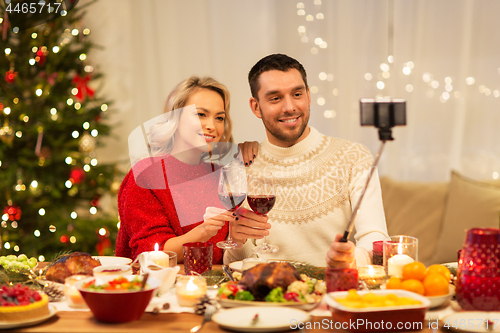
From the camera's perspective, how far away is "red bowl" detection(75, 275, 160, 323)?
1034mm

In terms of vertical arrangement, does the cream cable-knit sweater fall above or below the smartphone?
below

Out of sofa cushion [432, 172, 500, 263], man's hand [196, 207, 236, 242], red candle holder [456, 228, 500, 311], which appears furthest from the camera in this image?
sofa cushion [432, 172, 500, 263]

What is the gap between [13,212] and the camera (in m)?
3.57

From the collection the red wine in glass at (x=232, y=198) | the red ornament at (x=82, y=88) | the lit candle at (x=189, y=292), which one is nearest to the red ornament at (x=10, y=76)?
the red ornament at (x=82, y=88)

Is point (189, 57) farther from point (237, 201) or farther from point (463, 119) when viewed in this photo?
point (237, 201)

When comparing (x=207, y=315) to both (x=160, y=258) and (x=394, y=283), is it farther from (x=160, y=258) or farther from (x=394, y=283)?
(x=394, y=283)

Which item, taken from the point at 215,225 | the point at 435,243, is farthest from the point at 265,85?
the point at 435,243

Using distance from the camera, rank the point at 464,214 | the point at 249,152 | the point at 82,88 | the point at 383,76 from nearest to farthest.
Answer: the point at 249,152, the point at 464,214, the point at 383,76, the point at 82,88

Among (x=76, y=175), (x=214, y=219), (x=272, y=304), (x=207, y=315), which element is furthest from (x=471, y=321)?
(x=76, y=175)

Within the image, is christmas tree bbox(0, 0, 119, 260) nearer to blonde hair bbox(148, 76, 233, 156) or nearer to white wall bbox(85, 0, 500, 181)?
white wall bbox(85, 0, 500, 181)

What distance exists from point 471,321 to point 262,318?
45 centimetres

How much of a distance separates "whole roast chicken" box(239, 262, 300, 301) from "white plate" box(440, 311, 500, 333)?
0.37m

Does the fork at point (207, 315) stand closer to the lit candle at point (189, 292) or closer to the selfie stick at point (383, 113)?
the lit candle at point (189, 292)

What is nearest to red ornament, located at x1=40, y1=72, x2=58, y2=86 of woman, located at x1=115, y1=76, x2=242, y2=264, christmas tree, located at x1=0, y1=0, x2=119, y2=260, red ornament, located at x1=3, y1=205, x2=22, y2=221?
christmas tree, located at x1=0, y1=0, x2=119, y2=260
